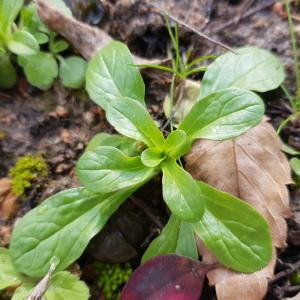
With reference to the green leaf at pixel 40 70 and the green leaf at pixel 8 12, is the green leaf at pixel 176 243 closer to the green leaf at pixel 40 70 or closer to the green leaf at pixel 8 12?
the green leaf at pixel 40 70

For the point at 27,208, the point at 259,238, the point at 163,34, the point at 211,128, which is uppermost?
the point at 163,34

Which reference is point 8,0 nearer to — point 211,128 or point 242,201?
point 211,128

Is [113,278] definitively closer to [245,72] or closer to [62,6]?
[245,72]

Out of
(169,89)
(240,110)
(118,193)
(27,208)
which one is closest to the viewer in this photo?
(240,110)

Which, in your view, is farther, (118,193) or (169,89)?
(169,89)

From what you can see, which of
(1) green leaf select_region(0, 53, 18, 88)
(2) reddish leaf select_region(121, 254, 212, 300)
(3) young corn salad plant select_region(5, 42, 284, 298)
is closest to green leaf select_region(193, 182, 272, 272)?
(3) young corn salad plant select_region(5, 42, 284, 298)

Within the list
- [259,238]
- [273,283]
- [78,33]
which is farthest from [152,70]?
[273,283]

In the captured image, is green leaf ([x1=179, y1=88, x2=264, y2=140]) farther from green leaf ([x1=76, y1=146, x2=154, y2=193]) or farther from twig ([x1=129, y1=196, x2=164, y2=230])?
twig ([x1=129, y1=196, x2=164, y2=230])
